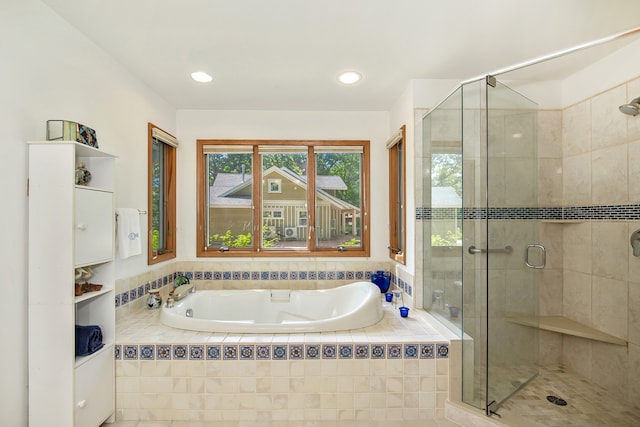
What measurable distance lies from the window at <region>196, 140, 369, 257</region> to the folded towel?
1455 millimetres

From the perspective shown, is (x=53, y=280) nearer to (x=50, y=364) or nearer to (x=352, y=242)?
(x=50, y=364)

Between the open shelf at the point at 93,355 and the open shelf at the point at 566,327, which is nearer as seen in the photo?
the open shelf at the point at 93,355

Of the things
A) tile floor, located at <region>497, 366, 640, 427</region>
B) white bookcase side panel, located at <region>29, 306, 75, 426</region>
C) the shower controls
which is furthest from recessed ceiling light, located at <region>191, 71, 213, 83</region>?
tile floor, located at <region>497, 366, 640, 427</region>

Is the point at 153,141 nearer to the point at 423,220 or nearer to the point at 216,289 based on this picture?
the point at 216,289

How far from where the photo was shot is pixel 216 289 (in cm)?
311

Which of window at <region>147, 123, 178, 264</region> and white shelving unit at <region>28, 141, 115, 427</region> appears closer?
white shelving unit at <region>28, 141, 115, 427</region>

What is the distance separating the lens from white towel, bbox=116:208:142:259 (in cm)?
208

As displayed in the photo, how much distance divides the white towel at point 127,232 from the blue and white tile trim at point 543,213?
209 cm

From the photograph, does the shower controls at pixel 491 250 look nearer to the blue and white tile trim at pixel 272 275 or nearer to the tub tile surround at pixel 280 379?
the tub tile surround at pixel 280 379

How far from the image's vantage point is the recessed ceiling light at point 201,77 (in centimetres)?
232

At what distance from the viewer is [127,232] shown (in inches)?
82.9

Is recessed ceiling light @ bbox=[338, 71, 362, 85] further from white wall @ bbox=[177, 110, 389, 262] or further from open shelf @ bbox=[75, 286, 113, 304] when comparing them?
open shelf @ bbox=[75, 286, 113, 304]

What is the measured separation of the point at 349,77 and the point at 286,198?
1355 millimetres

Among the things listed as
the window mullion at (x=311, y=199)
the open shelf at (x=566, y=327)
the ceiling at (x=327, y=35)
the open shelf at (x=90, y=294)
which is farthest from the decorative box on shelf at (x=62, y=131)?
the open shelf at (x=566, y=327)
